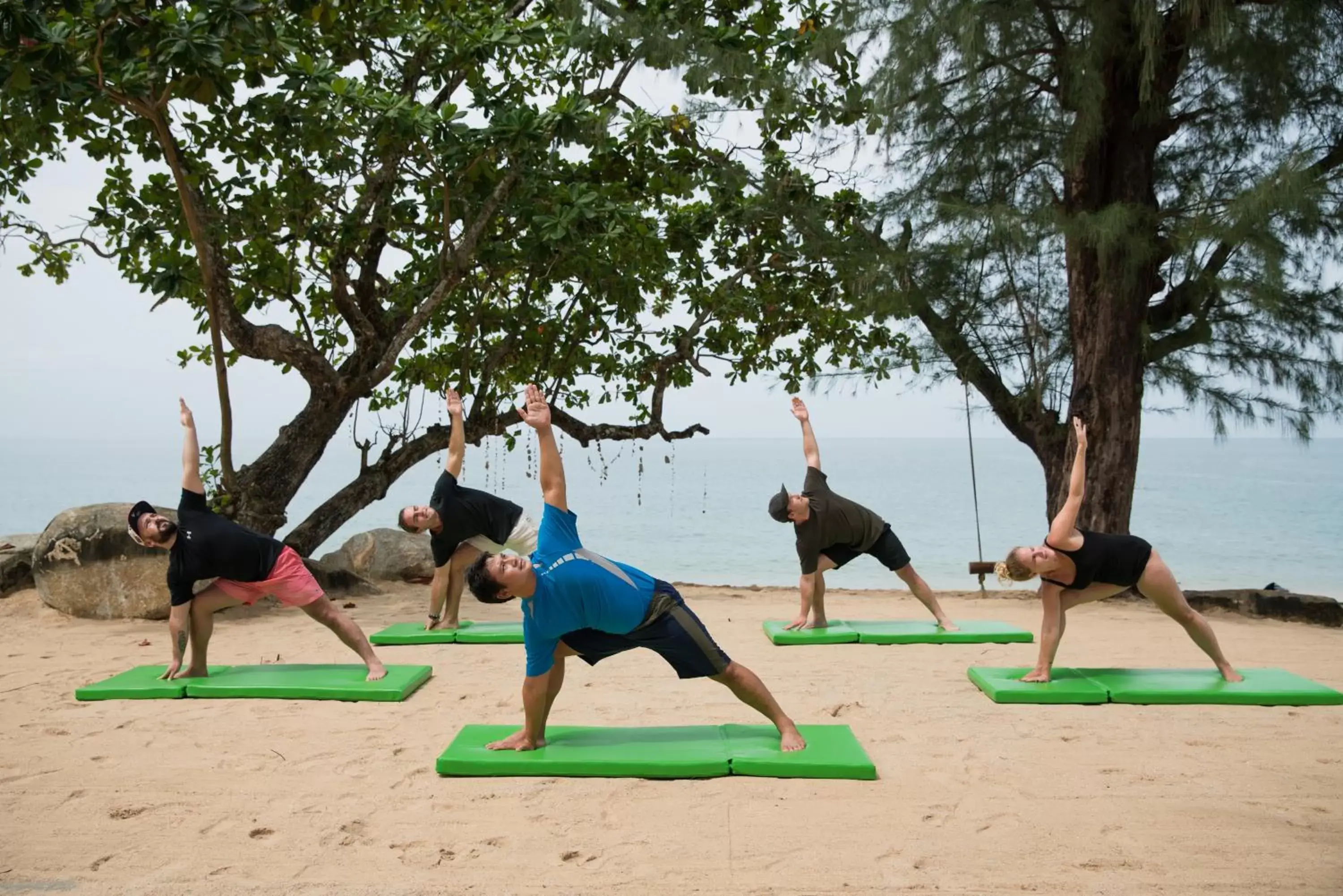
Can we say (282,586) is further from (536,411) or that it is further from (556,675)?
(536,411)

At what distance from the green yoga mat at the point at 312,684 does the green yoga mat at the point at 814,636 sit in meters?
2.30

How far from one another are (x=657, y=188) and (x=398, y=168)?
2225 mm

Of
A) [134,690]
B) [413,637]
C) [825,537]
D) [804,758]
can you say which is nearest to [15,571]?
[413,637]

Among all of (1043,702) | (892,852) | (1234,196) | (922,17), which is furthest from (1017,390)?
(892,852)

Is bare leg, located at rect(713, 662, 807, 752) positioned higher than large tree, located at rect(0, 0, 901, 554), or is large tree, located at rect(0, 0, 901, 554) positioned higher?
large tree, located at rect(0, 0, 901, 554)

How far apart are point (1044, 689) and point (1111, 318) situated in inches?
182

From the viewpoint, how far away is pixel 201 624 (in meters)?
5.81

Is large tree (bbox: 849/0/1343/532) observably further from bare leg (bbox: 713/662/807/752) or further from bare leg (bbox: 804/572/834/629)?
bare leg (bbox: 713/662/807/752)

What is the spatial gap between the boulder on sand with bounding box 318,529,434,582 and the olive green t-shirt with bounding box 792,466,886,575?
168 inches

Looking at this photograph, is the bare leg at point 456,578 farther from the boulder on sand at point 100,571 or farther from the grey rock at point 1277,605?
the grey rock at point 1277,605

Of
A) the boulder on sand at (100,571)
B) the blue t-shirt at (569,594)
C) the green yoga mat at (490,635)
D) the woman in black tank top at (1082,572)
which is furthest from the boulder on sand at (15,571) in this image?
the woman in black tank top at (1082,572)

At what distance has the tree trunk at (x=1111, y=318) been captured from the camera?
915 centimetres

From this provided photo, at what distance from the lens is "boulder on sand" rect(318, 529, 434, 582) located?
33.4 ft

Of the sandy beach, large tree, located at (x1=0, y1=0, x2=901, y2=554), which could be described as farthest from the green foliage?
the sandy beach
